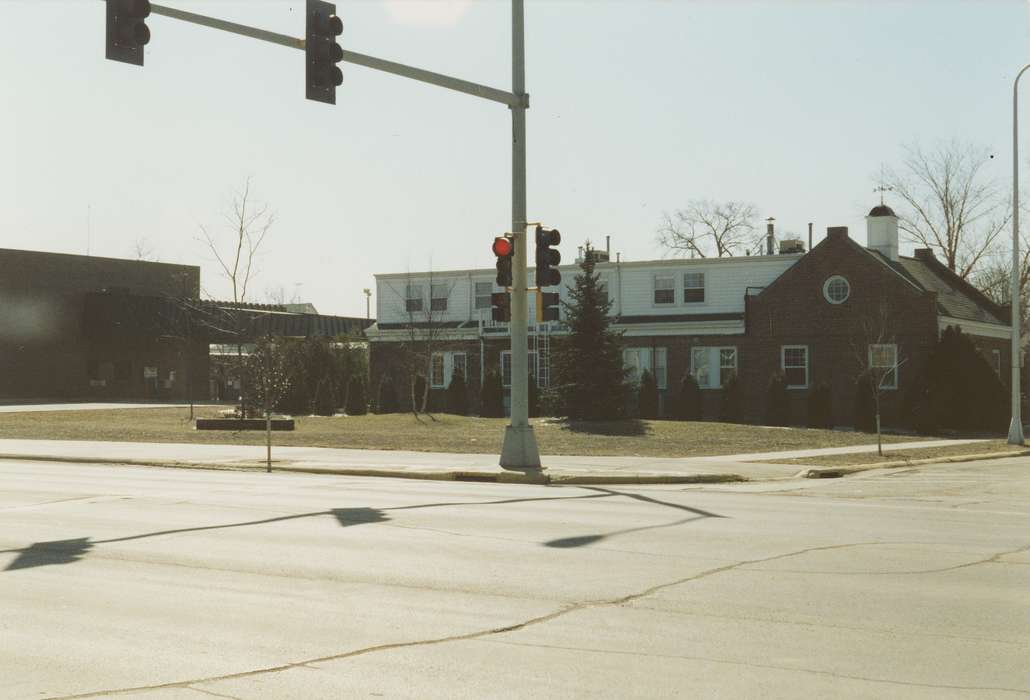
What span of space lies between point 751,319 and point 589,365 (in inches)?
355

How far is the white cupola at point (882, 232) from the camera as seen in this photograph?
47.1 m

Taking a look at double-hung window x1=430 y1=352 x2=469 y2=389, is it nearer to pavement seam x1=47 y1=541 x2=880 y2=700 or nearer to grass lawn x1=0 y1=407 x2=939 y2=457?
grass lawn x1=0 y1=407 x2=939 y2=457

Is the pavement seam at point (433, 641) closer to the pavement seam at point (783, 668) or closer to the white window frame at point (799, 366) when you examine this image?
the pavement seam at point (783, 668)

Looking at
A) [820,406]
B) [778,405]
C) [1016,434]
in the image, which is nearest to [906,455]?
[1016,434]

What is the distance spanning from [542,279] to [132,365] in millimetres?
56867

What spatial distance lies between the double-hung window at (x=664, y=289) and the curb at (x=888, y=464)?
18.8 meters

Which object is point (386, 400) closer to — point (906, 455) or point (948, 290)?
point (948, 290)

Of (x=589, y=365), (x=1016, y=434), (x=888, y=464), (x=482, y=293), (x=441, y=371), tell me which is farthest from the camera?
(x=482, y=293)

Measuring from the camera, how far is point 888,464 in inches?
1019

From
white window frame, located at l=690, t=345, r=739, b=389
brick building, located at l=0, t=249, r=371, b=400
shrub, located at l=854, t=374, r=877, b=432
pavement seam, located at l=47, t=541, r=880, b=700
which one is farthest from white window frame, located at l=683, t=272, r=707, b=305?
pavement seam, located at l=47, t=541, r=880, b=700

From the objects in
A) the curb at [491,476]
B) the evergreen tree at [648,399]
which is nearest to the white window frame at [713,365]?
the evergreen tree at [648,399]

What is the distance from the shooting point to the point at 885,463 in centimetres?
2600

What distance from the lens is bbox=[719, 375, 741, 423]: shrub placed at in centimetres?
4316

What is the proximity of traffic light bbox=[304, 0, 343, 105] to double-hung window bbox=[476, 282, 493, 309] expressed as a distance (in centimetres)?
3572
